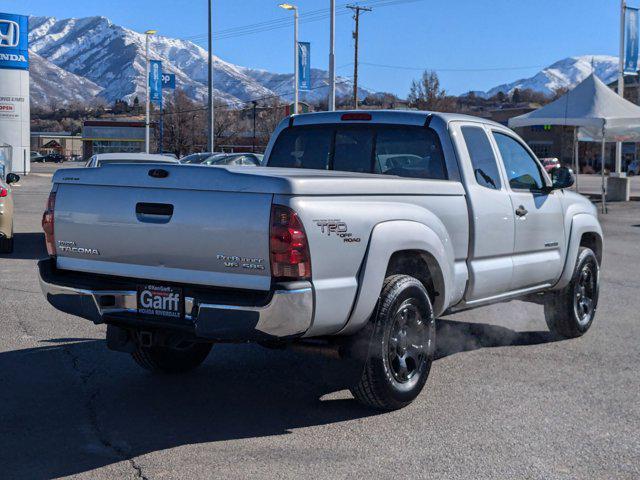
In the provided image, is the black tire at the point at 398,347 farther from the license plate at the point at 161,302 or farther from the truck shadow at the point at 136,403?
the license plate at the point at 161,302

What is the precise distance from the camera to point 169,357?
6398 mm

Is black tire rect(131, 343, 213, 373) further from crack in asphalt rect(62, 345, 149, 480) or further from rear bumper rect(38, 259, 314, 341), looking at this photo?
rear bumper rect(38, 259, 314, 341)

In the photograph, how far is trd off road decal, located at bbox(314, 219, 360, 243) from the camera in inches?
191

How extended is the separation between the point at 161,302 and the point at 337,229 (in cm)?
115

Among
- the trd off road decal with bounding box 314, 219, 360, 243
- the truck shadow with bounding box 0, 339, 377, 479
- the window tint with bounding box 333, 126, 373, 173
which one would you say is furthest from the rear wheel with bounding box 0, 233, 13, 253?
the trd off road decal with bounding box 314, 219, 360, 243

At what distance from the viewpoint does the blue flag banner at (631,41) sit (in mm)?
33312

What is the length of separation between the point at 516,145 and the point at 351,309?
10.3ft

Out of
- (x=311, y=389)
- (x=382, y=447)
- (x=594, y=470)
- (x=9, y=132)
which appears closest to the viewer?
(x=594, y=470)

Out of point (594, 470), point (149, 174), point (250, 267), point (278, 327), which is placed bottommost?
point (594, 470)

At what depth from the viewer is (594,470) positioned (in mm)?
4574

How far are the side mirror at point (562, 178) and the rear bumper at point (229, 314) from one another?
3.53m

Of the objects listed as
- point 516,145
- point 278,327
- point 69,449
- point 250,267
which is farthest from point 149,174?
point 516,145

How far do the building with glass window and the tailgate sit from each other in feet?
342

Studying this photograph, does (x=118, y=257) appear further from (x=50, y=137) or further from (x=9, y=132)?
(x=50, y=137)
